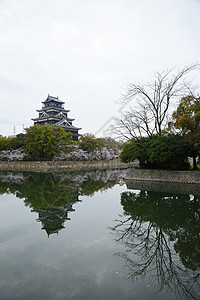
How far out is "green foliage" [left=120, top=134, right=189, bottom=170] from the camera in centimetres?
1303

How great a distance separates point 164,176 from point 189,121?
4183 millimetres

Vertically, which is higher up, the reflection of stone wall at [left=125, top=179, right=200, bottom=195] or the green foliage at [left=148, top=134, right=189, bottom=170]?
the green foliage at [left=148, top=134, right=189, bottom=170]

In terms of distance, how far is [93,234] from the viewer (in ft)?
16.8

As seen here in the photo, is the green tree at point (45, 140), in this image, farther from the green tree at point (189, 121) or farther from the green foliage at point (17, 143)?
the green tree at point (189, 121)

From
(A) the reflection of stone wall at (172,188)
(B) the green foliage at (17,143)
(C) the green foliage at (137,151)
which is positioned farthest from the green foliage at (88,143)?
(A) the reflection of stone wall at (172,188)

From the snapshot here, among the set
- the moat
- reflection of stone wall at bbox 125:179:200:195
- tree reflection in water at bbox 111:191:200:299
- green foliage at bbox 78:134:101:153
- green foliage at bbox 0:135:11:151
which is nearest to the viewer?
the moat

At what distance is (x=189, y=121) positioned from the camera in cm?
1291

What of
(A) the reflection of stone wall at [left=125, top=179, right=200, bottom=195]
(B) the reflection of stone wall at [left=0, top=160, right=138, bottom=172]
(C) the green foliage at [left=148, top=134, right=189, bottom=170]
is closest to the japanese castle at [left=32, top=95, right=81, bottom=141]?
(B) the reflection of stone wall at [left=0, top=160, right=138, bottom=172]

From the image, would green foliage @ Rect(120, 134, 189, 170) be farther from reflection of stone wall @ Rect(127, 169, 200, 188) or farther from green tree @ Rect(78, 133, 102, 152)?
green tree @ Rect(78, 133, 102, 152)

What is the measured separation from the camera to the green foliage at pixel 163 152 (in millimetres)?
13031

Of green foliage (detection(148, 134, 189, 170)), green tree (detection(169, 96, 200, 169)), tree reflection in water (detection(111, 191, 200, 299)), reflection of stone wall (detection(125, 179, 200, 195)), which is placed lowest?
tree reflection in water (detection(111, 191, 200, 299))

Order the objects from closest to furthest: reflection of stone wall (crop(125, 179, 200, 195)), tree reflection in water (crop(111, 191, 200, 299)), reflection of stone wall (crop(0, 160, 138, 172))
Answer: tree reflection in water (crop(111, 191, 200, 299)) → reflection of stone wall (crop(125, 179, 200, 195)) → reflection of stone wall (crop(0, 160, 138, 172))

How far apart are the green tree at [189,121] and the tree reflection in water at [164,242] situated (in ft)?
18.7

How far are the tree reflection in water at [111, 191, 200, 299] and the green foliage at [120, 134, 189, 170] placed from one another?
213 inches
